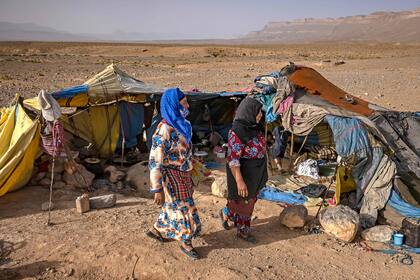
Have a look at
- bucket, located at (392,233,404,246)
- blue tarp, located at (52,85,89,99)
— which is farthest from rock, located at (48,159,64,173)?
bucket, located at (392,233,404,246)

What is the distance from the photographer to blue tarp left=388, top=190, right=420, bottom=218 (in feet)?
17.6

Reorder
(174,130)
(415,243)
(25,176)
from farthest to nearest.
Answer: (25,176) < (415,243) < (174,130)

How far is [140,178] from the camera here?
6.96 metres

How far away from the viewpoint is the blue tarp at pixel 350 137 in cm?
588

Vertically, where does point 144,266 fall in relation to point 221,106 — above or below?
below

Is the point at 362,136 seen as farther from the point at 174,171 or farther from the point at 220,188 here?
the point at 174,171

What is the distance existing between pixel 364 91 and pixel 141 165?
12.7 m

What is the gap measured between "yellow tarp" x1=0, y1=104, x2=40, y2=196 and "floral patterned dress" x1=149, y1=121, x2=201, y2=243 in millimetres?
2657

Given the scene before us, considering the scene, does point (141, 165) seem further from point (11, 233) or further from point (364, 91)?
point (364, 91)

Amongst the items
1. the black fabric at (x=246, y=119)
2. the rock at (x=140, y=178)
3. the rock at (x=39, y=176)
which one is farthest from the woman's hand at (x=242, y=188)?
the rock at (x=39, y=176)

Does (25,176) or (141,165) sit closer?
(25,176)

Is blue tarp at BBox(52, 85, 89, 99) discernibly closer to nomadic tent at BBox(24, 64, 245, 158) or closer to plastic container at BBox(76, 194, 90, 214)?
nomadic tent at BBox(24, 64, 245, 158)

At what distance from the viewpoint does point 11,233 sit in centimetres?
479

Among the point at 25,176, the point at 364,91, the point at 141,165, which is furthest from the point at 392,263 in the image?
the point at 364,91
